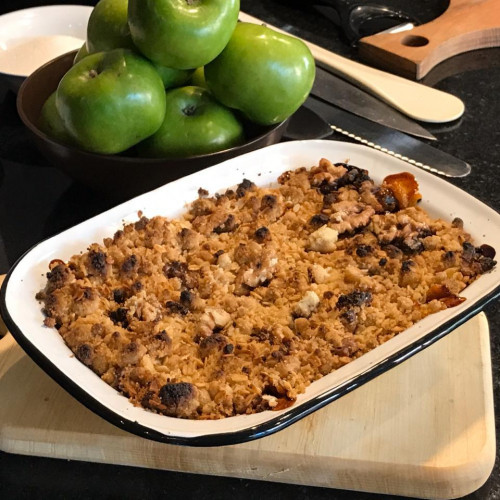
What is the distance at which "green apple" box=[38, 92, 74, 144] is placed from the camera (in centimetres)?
101

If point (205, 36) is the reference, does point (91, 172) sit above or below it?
below

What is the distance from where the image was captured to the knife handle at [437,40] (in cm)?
145

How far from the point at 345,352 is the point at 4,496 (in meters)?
0.39

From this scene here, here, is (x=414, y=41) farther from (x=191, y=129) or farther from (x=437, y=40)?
(x=191, y=129)

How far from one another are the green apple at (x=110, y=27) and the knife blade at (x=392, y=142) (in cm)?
42

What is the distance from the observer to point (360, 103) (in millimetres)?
1295

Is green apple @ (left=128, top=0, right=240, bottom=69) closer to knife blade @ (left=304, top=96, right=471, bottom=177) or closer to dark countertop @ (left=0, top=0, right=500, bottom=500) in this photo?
dark countertop @ (left=0, top=0, right=500, bottom=500)

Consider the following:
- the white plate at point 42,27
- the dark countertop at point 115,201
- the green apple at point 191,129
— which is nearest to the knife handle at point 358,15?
the dark countertop at point 115,201

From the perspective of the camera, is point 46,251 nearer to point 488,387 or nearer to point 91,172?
point 91,172

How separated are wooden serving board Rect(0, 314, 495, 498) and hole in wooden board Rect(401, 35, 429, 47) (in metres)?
0.94

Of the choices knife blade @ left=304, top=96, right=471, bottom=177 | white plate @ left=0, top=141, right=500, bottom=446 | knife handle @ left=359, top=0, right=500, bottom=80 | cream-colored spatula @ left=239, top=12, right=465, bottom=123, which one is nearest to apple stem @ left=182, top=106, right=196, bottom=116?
white plate @ left=0, top=141, right=500, bottom=446

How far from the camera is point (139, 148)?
3.30 ft

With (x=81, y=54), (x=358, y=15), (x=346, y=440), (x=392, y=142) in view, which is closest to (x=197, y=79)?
(x=81, y=54)

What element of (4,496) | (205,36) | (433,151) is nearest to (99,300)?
(4,496)
